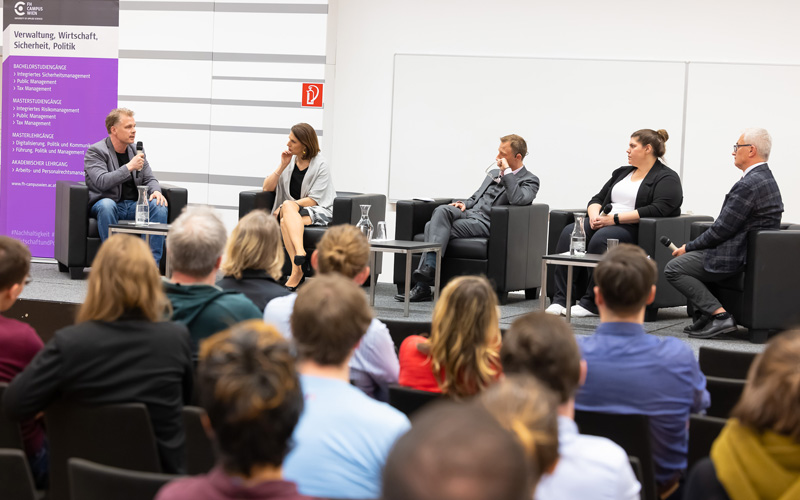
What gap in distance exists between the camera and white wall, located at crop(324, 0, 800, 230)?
25.6ft

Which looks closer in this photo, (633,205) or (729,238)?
(729,238)

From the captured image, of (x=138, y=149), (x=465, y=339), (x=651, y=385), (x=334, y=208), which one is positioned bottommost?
(x=651, y=385)

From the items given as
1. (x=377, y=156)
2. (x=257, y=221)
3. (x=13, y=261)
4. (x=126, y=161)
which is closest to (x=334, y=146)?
(x=377, y=156)

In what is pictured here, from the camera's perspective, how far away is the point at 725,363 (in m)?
3.36

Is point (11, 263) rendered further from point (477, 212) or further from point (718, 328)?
point (477, 212)

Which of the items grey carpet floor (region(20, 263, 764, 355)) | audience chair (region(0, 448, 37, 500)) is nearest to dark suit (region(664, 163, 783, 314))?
grey carpet floor (region(20, 263, 764, 355))

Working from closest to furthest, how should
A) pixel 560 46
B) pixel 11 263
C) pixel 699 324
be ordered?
pixel 11 263 → pixel 699 324 → pixel 560 46

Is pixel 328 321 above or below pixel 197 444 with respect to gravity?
above

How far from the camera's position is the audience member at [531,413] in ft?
4.19

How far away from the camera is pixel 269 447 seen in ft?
4.48

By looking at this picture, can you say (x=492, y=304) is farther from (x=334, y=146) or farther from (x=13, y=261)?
(x=334, y=146)

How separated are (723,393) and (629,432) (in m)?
0.65

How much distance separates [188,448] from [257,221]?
144 centimetres

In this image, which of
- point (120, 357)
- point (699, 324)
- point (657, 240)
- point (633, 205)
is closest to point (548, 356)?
point (120, 357)
